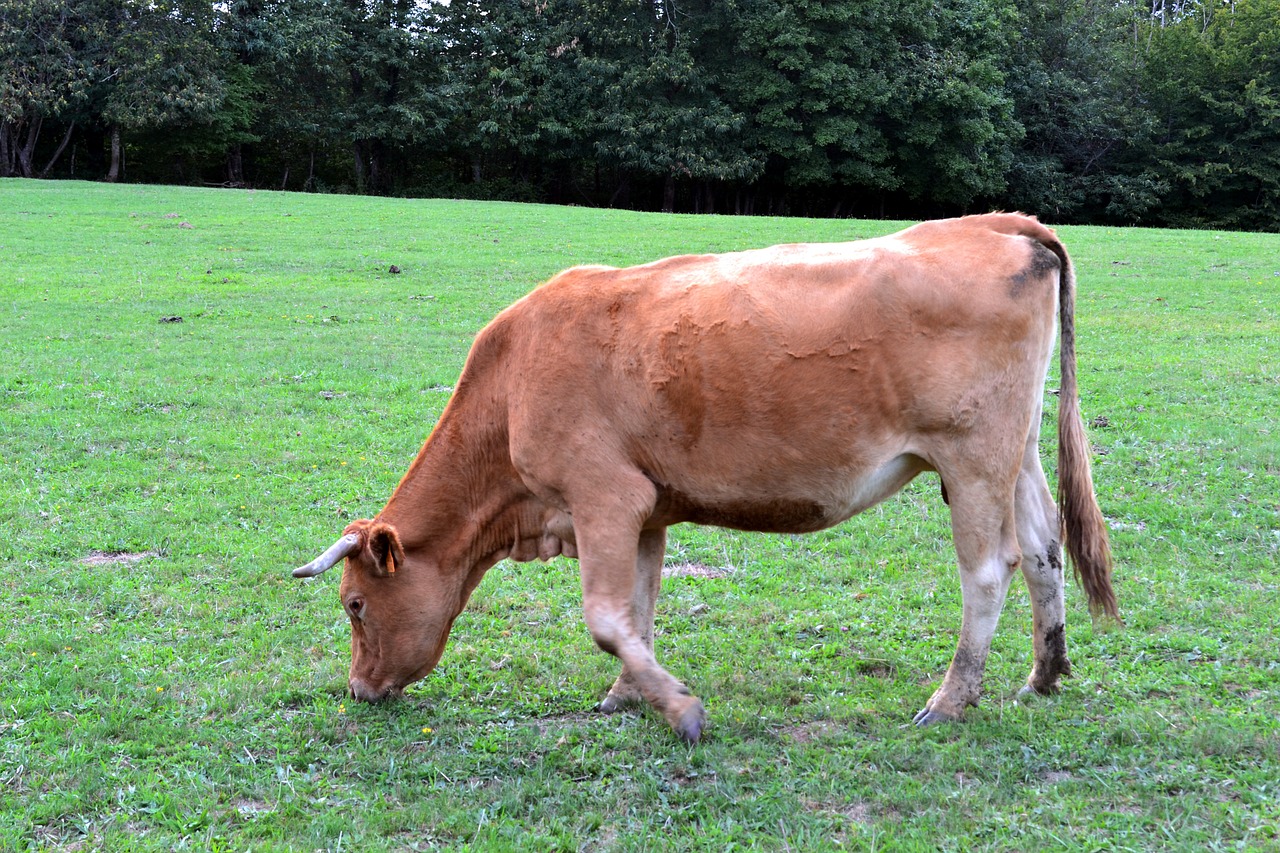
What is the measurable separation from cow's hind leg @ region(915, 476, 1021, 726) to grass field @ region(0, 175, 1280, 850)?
165 millimetres

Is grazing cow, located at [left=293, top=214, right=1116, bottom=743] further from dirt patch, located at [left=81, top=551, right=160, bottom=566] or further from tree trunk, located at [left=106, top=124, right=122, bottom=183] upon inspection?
tree trunk, located at [left=106, top=124, right=122, bottom=183]

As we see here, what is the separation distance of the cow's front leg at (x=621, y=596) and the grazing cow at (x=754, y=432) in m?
0.01

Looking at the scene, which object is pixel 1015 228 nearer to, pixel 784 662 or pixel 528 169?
pixel 784 662

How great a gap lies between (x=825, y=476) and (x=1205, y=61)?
53.8 m

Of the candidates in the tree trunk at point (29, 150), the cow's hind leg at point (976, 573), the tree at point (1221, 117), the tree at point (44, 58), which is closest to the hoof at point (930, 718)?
the cow's hind leg at point (976, 573)

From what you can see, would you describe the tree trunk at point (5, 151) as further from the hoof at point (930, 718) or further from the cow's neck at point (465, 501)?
the hoof at point (930, 718)

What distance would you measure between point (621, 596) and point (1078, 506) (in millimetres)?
2442

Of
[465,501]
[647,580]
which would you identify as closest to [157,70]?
[465,501]

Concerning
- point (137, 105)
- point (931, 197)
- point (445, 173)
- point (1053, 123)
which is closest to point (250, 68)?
point (137, 105)

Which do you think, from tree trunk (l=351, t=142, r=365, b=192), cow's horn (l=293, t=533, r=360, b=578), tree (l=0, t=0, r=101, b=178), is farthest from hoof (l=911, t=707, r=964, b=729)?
tree trunk (l=351, t=142, r=365, b=192)

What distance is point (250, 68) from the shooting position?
152ft

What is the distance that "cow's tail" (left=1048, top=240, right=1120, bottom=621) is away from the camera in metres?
5.69

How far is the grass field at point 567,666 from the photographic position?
182 inches

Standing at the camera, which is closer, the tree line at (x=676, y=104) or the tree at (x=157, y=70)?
the tree at (x=157, y=70)
